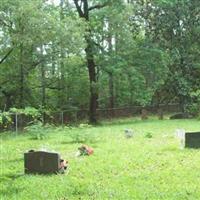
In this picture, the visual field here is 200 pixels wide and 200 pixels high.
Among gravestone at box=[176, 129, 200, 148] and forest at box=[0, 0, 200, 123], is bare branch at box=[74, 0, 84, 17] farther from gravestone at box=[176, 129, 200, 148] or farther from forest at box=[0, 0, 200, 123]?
gravestone at box=[176, 129, 200, 148]

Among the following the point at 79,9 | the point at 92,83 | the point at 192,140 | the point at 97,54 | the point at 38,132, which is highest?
the point at 79,9

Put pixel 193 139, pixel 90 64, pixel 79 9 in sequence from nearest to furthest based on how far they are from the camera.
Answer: pixel 193 139 → pixel 79 9 → pixel 90 64

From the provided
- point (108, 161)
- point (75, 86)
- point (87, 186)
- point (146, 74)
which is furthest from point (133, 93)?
point (87, 186)

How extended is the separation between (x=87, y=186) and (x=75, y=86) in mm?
24575

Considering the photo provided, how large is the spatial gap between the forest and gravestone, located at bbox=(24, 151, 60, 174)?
14341mm

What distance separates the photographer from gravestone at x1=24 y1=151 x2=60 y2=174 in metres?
11.1

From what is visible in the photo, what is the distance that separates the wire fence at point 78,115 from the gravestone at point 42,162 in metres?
12.7

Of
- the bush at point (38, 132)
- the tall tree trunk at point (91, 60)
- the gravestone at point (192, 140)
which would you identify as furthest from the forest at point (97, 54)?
the gravestone at point (192, 140)

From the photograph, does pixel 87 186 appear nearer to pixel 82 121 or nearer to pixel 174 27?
pixel 82 121

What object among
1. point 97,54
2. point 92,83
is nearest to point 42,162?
point 92,83

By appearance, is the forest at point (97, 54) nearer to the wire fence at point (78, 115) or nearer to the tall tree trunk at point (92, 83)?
the tall tree trunk at point (92, 83)

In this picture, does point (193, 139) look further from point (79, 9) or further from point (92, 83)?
point (79, 9)

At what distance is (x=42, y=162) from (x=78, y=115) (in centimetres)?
2191

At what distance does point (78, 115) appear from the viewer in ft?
109
